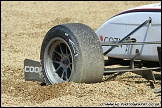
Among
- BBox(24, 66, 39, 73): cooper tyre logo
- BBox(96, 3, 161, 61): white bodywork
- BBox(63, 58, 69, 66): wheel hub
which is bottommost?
BBox(24, 66, 39, 73): cooper tyre logo

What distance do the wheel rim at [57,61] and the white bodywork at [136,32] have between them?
102 centimetres

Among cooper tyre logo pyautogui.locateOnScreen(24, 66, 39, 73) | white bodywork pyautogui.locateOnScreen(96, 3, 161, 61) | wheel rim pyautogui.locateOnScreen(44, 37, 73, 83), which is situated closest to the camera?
wheel rim pyautogui.locateOnScreen(44, 37, 73, 83)

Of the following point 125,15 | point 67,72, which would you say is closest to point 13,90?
point 67,72

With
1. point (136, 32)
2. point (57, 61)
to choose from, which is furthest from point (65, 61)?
point (136, 32)

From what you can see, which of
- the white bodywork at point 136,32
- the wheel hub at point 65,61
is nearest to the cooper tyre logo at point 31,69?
the wheel hub at point 65,61

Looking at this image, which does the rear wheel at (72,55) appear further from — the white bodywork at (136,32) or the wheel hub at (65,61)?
the white bodywork at (136,32)

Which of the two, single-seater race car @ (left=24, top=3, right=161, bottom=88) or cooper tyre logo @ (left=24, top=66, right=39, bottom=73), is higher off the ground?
single-seater race car @ (left=24, top=3, right=161, bottom=88)

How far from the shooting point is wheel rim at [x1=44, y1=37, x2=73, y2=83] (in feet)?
21.2

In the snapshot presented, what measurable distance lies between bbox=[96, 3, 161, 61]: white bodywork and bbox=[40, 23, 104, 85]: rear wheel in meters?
0.94

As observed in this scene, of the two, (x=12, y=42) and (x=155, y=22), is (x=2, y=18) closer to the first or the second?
(x=12, y=42)

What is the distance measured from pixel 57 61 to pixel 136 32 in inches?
45.6

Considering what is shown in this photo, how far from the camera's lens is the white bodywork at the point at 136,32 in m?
6.69

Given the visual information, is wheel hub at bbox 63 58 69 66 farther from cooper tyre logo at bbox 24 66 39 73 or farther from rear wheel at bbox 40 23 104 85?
cooper tyre logo at bbox 24 66 39 73

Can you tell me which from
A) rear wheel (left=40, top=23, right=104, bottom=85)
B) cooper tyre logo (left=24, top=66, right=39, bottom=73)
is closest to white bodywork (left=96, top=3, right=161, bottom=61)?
rear wheel (left=40, top=23, right=104, bottom=85)
